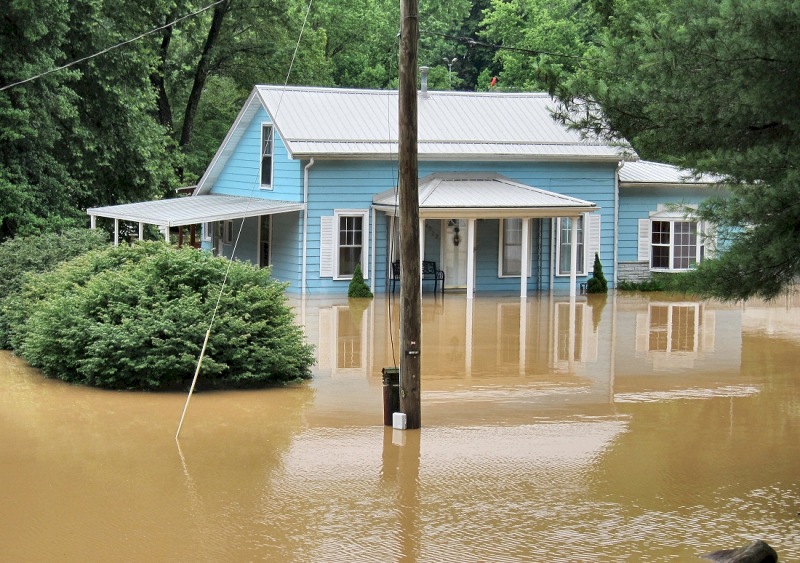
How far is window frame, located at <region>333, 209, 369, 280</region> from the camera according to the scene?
2989 centimetres

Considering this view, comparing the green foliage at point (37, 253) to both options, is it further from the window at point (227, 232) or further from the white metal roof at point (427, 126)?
the window at point (227, 232)

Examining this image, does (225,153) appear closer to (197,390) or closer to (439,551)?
(197,390)

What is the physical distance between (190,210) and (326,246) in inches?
136

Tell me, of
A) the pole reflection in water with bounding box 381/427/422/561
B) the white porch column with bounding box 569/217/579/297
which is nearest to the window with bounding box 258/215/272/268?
the white porch column with bounding box 569/217/579/297

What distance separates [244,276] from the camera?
17719 millimetres

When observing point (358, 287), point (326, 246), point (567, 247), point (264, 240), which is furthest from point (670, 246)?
point (264, 240)

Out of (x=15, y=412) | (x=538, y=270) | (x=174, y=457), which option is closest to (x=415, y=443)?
(x=174, y=457)

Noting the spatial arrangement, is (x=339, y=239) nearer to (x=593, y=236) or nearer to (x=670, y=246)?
(x=593, y=236)

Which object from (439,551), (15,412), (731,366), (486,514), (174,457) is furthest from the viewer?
(731,366)

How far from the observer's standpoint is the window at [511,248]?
32.0 m

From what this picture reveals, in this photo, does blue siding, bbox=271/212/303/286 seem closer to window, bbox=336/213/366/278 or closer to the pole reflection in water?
window, bbox=336/213/366/278

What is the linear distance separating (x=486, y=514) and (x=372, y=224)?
19745mm

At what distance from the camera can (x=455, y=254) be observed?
1252 inches


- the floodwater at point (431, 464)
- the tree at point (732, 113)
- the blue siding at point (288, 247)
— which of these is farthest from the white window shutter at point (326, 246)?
the tree at point (732, 113)
